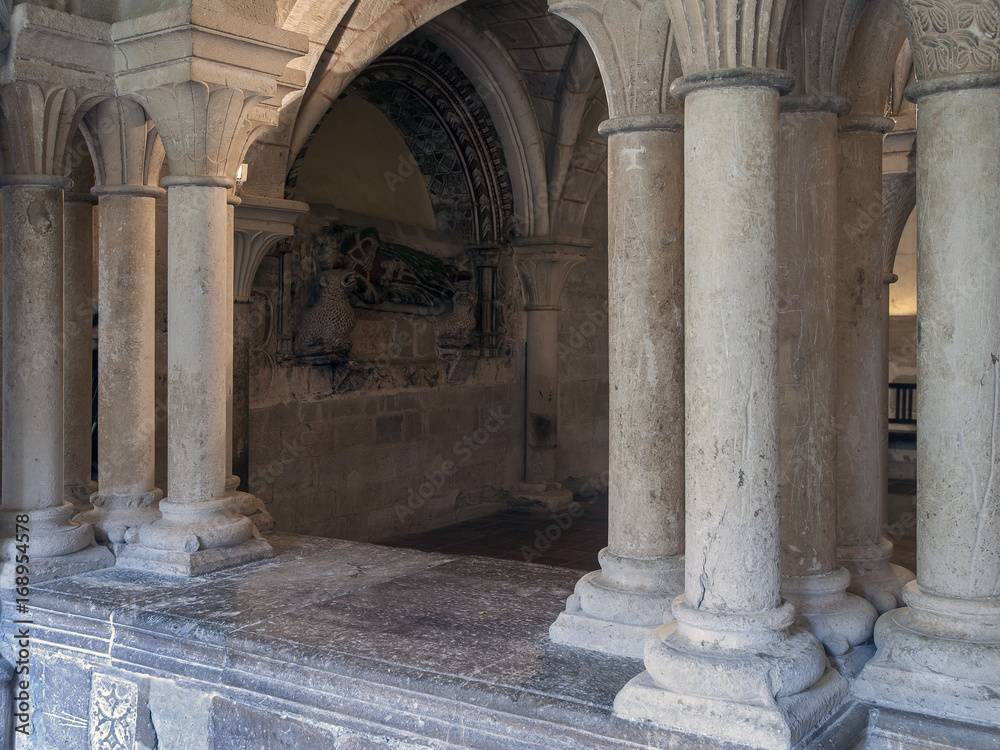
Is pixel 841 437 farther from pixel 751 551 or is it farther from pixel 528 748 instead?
pixel 528 748

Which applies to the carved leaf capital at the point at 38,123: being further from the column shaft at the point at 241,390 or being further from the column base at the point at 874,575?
the column base at the point at 874,575

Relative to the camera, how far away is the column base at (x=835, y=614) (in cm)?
276

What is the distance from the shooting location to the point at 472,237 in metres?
8.46

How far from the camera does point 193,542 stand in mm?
3930

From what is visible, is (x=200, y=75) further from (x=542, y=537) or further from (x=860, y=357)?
(x=542, y=537)

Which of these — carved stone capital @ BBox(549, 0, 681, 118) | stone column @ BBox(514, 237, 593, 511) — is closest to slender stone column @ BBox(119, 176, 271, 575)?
carved stone capital @ BBox(549, 0, 681, 118)

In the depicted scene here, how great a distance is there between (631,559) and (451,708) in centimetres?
75

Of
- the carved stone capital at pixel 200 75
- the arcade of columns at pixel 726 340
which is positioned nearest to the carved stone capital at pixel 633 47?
the arcade of columns at pixel 726 340

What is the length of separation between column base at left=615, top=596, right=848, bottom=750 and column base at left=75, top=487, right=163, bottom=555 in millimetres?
2572

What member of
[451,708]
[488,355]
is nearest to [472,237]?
[488,355]

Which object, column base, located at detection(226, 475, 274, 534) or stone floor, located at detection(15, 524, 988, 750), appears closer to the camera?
stone floor, located at detection(15, 524, 988, 750)

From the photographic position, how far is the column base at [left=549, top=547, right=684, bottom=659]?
2.89 m

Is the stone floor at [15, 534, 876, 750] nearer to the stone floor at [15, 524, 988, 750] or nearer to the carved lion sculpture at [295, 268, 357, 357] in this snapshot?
the stone floor at [15, 524, 988, 750]

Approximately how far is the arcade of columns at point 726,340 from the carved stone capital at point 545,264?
4.37 metres
